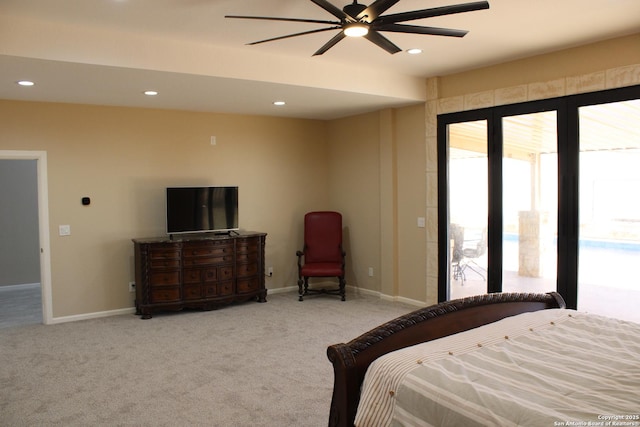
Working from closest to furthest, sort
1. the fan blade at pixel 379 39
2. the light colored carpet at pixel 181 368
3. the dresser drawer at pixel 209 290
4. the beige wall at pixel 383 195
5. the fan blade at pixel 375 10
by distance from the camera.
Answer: the fan blade at pixel 375 10
the fan blade at pixel 379 39
the light colored carpet at pixel 181 368
the dresser drawer at pixel 209 290
the beige wall at pixel 383 195

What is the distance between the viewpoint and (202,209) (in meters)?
6.08

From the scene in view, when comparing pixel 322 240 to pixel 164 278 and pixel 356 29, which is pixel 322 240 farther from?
pixel 356 29

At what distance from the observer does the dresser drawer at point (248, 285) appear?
614cm

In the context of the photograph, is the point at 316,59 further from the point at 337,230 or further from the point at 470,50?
the point at 337,230

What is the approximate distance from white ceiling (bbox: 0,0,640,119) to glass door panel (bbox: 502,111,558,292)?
0.75 metres

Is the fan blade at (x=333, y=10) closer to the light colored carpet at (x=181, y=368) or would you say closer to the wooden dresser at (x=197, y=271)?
the light colored carpet at (x=181, y=368)

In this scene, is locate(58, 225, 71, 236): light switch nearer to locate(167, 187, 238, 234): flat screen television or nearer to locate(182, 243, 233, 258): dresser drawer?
locate(167, 187, 238, 234): flat screen television

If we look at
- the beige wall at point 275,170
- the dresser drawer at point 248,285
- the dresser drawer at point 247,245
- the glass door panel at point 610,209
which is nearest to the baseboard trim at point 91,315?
the beige wall at point 275,170

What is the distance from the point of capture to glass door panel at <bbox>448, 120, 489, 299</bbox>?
5410mm

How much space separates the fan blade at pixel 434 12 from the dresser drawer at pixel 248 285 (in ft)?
13.2

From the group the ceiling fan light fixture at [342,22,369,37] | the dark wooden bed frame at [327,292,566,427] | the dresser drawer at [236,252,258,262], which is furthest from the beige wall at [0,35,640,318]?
the dark wooden bed frame at [327,292,566,427]

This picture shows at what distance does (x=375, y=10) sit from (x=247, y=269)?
4091mm

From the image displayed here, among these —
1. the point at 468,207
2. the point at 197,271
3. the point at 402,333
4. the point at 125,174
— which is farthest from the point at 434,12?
the point at 125,174

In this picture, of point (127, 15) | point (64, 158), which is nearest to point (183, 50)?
point (127, 15)
